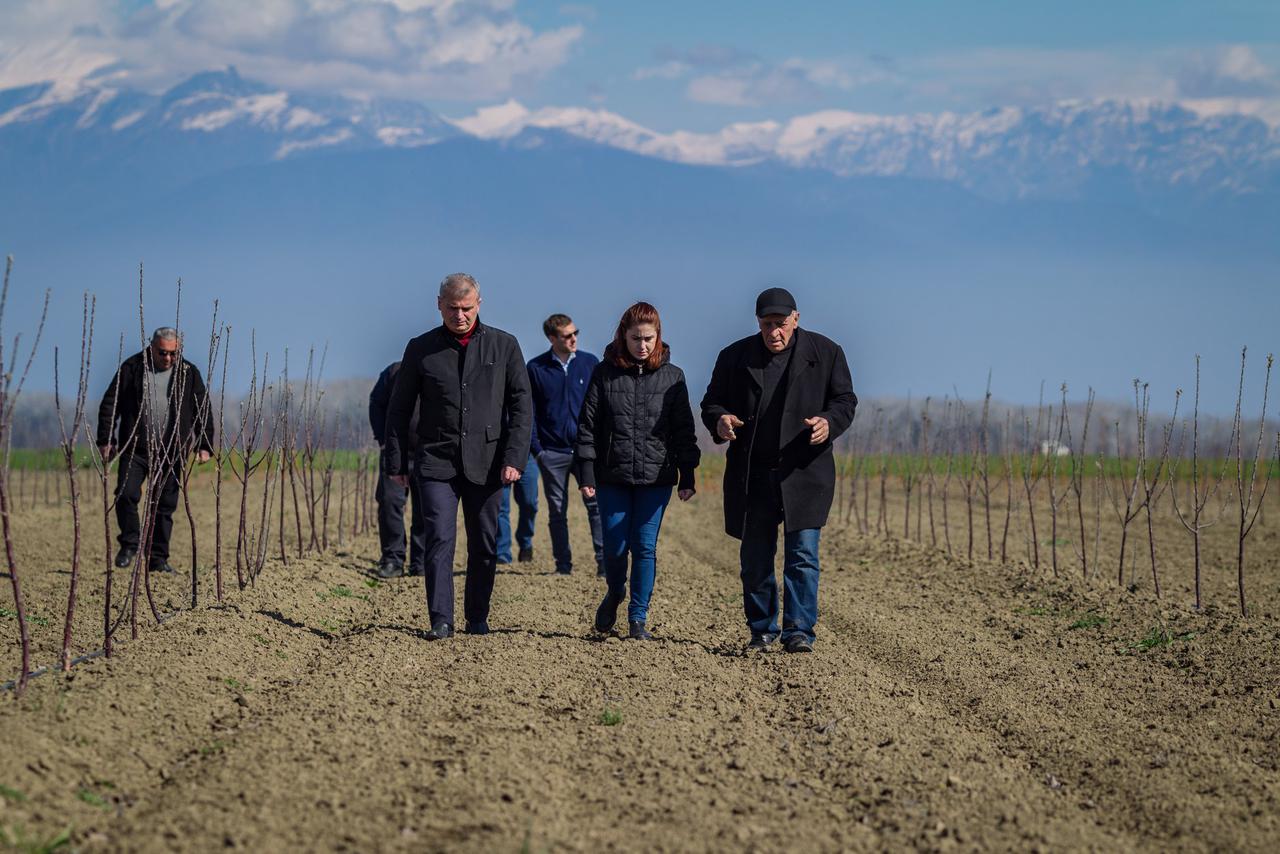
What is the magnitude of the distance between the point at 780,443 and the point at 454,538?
5.46 ft

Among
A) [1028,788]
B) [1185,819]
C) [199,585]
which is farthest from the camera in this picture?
[199,585]

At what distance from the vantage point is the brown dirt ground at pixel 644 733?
3994mm

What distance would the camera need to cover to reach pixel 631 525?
6.71m

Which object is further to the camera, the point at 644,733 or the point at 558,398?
the point at 558,398

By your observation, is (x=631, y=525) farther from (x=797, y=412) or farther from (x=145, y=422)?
Result: (x=145, y=422)

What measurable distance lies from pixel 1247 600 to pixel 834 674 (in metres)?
5.21

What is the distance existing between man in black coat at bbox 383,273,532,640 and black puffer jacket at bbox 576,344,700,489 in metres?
0.34

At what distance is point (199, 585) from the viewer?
29.6 feet

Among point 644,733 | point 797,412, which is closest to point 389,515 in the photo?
point 797,412

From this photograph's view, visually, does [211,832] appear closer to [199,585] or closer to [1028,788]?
[1028,788]

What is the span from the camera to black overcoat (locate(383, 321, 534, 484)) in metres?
6.55

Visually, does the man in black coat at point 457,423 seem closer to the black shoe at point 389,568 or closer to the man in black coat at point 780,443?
the man in black coat at point 780,443

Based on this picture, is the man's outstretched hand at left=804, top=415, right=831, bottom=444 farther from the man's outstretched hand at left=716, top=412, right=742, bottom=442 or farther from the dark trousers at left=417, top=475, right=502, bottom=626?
the dark trousers at left=417, top=475, right=502, bottom=626

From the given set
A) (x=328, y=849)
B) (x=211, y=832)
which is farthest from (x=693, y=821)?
(x=211, y=832)
